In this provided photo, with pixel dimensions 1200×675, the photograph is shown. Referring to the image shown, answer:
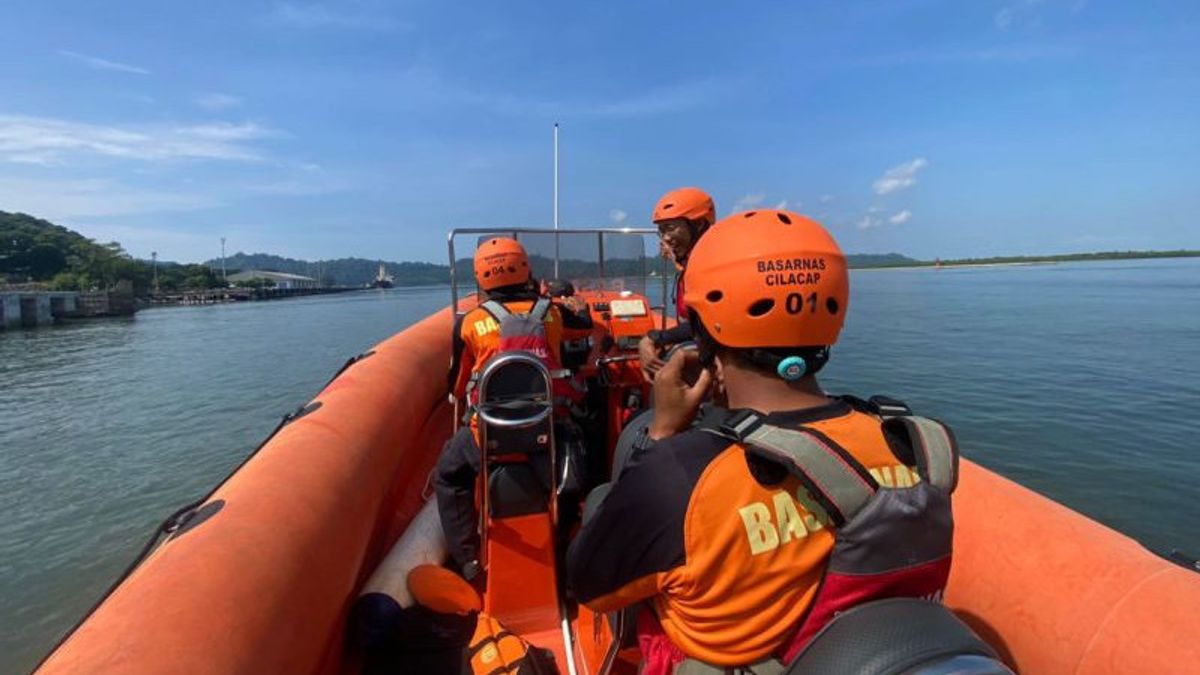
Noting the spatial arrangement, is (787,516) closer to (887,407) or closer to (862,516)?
(862,516)

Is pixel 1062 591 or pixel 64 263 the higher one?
pixel 64 263

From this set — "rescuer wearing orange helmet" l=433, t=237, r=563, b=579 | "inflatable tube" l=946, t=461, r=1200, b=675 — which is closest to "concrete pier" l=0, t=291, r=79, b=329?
"rescuer wearing orange helmet" l=433, t=237, r=563, b=579

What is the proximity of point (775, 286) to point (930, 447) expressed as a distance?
406mm

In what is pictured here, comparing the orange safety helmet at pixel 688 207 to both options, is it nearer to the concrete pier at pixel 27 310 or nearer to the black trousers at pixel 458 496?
the black trousers at pixel 458 496

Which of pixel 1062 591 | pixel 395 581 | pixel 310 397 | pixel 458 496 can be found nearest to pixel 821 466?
pixel 1062 591

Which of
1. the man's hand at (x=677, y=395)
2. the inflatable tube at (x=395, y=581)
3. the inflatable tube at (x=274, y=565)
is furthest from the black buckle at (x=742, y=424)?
the inflatable tube at (x=395, y=581)

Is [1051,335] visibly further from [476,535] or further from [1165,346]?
[476,535]

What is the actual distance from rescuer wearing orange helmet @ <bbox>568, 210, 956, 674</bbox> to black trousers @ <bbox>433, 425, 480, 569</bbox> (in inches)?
66.4

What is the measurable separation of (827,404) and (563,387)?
6.84 ft

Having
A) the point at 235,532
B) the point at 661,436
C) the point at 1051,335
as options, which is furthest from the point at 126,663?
the point at 1051,335

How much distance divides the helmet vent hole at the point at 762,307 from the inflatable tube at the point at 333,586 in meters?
1.47

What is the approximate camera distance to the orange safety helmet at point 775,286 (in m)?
1.16

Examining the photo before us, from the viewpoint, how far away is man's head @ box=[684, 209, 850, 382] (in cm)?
116

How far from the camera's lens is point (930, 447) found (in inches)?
43.2
